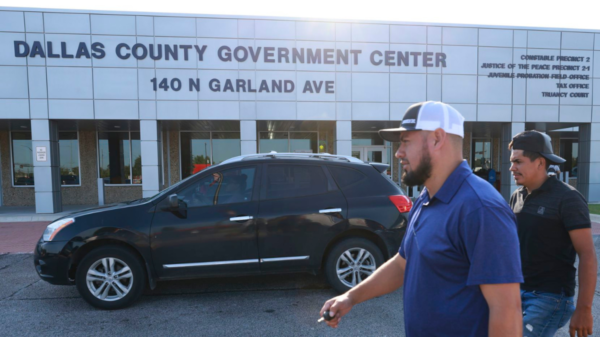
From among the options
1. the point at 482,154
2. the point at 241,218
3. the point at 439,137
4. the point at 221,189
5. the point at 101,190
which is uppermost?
the point at 439,137

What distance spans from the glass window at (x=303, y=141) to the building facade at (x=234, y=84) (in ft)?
2.83

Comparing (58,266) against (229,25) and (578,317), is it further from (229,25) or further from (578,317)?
(229,25)

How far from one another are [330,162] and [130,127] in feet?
40.3

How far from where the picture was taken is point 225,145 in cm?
1558

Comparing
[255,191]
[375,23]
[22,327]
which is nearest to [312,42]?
[375,23]

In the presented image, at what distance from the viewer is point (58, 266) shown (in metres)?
4.03

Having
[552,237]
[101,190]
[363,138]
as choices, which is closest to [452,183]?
[552,237]

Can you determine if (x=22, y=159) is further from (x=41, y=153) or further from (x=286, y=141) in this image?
(x=286, y=141)

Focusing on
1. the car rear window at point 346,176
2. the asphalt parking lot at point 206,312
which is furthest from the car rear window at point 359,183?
the asphalt parking lot at point 206,312

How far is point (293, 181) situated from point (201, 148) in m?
11.9

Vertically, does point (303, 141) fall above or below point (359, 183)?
above

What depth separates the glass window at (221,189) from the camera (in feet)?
14.1

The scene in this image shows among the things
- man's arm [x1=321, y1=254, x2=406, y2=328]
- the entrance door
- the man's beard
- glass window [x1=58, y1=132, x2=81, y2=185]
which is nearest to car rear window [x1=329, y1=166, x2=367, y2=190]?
man's arm [x1=321, y1=254, x2=406, y2=328]

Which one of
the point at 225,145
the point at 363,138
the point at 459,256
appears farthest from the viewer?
the point at 363,138
